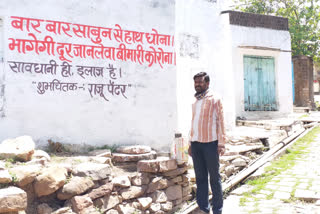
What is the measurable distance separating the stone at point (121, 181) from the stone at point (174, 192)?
701mm

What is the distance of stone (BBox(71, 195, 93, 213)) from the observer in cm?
317

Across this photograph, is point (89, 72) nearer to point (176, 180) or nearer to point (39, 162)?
point (39, 162)

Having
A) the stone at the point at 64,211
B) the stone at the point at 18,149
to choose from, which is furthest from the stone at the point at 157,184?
the stone at the point at 18,149

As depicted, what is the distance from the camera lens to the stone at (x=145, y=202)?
3801 mm

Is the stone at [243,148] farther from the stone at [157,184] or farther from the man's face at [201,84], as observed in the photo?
the man's face at [201,84]

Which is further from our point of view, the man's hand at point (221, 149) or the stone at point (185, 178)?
the stone at point (185, 178)

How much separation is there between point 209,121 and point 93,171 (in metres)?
1.47

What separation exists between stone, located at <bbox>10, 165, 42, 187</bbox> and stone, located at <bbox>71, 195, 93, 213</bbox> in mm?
481

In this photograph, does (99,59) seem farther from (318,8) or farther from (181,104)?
(318,8)

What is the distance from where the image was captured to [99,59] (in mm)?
4570

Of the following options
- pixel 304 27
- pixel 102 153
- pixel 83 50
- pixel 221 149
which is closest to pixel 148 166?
pixel 102 153

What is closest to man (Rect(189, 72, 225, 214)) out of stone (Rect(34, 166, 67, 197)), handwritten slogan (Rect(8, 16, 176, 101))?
handwritten slogan (Rect(8, 16, 176, 101))

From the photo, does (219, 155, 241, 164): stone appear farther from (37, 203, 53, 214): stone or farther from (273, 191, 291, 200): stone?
(37, 203, 53, 214): stone

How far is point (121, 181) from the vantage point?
3.70m
